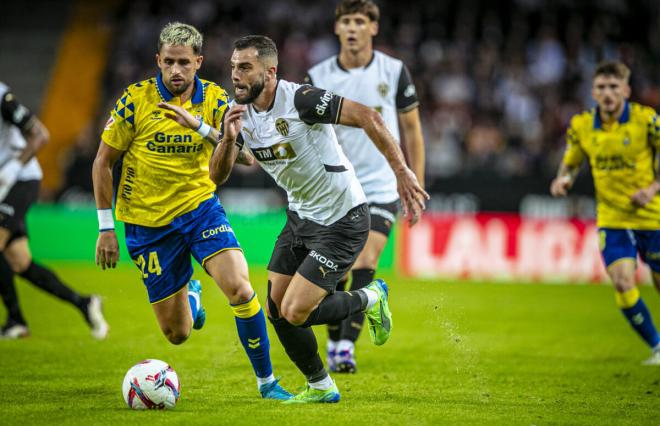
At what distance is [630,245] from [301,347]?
3958 mm

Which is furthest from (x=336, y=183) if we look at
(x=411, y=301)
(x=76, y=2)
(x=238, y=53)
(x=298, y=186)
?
(x=76, y=2)

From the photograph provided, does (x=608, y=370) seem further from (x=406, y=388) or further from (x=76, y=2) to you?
(x=76, y=2)

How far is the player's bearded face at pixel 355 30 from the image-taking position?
864 cm

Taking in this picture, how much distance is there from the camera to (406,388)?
7.50m

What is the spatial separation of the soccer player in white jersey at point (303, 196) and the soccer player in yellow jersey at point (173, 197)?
0.27 metres

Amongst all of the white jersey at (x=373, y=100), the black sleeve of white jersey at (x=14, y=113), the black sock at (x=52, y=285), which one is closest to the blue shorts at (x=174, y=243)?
the white jersey at (x=373, y=100)

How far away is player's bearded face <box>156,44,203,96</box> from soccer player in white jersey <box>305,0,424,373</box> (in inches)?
77.3

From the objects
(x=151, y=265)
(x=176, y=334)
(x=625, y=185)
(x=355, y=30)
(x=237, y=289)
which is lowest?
Result: (x=176, y=334)

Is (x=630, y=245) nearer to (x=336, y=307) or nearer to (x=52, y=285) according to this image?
(x=336, y=307)

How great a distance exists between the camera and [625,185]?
30.1ft

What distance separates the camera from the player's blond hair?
6770mm

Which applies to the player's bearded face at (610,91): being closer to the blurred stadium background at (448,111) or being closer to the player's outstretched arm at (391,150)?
the blurred stadium background at (448,111)

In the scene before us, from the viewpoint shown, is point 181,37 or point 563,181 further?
point 563,181

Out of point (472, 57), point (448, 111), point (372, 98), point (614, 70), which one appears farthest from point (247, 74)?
point (472, 57)
